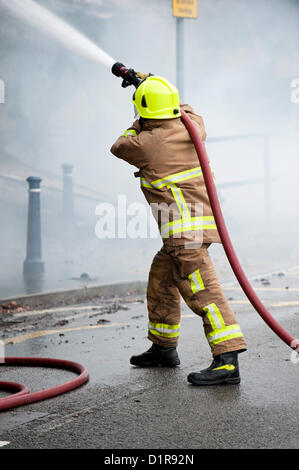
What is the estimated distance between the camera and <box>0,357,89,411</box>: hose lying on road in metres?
3.83

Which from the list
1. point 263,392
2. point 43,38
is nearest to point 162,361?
point 263,392

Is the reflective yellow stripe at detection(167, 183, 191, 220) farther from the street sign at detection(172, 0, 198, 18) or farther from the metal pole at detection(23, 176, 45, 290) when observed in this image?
the street sign at detection(172, 0, 198, 18)

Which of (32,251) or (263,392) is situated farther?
(32,251)

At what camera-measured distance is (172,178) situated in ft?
14.3

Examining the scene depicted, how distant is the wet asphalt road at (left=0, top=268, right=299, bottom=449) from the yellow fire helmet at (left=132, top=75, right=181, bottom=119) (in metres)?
1.48

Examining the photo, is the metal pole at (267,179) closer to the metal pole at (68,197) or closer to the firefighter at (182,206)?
the metal pole at (68,197)

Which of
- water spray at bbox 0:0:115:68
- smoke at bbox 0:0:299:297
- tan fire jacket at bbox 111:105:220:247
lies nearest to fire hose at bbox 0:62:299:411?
tan fire jacket at bbox 111:105:220:247

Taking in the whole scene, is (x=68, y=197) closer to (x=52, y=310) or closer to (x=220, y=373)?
(x=52, y=310)

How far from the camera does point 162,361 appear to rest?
185 inches

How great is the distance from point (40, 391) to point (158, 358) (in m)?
0.96

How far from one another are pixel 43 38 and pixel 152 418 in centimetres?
1036

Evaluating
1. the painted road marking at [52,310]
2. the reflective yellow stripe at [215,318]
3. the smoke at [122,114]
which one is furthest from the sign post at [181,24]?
the reflective yellow stripe at [215,318]

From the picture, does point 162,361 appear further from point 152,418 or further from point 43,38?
point 43,38

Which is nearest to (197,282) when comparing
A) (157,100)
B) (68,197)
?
(157,100)
